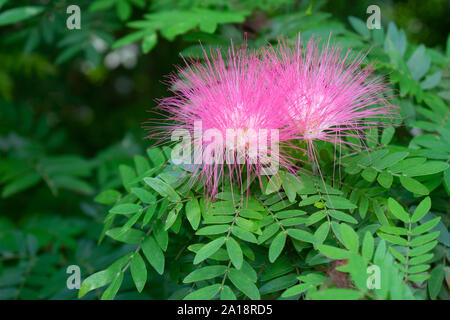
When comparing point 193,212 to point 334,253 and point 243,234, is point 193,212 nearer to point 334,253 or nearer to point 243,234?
point 243,234

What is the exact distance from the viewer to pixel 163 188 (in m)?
1.03

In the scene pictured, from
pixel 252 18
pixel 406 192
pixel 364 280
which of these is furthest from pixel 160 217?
pixel 252 18

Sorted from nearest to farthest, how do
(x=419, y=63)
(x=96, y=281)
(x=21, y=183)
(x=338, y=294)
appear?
1. (x=338, y=294)
2. (x=96, y=281)
3. (x=419, y=63)
4. (x=21, y=183)

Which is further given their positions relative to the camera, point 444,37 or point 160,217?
point 444,37

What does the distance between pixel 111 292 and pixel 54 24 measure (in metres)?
1.62

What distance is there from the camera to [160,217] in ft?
3.41

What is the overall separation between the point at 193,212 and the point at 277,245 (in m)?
0.22

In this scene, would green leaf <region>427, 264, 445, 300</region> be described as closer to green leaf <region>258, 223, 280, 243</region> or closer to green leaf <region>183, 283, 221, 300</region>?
green leaf <region>258, 223, 280, 243</region>

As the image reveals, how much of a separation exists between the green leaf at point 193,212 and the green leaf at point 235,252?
100mm

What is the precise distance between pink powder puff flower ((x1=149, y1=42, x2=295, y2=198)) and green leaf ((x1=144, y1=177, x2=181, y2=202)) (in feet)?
0.24

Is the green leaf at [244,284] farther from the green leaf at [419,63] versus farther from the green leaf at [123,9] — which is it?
the green leaf at [123,9]

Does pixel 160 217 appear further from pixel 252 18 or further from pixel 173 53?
pixel 173 53

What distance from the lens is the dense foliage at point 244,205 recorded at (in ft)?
3.09

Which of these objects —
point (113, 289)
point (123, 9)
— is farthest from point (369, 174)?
point (123, 9)
